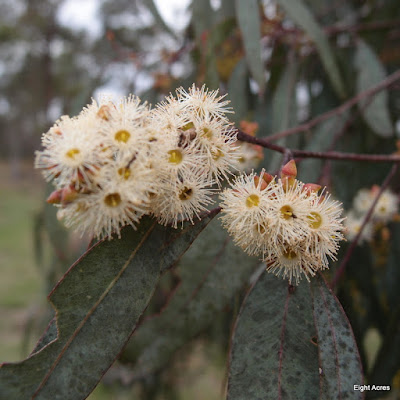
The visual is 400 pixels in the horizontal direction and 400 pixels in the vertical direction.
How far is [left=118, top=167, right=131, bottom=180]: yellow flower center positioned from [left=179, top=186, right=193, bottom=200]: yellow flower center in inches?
5.1

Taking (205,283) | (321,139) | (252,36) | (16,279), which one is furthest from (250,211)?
(16,279)

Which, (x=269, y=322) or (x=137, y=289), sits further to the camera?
(x=269, y=322)

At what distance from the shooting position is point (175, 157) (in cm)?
76

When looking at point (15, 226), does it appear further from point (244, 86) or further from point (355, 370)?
point (355, 370)

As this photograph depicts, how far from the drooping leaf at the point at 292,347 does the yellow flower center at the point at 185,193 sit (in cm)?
28

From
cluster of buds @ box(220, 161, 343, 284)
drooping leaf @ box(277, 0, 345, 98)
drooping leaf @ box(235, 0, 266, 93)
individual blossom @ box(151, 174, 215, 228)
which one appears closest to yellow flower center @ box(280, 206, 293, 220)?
cluster of buds @ box(220, 161, 343, 284)

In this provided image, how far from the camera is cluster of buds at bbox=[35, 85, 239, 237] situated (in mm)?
685

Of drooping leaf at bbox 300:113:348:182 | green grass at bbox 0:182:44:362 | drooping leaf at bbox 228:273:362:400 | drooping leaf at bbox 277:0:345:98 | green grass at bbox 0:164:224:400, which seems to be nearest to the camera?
drooping leaf at bbox 228:273:362:400

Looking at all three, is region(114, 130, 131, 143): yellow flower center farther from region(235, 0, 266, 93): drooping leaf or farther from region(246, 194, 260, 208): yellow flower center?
region(235, 0, 266, 93): drooping leaf

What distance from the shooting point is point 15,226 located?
32.5 feet

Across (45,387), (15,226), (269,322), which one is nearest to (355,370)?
(269,322)

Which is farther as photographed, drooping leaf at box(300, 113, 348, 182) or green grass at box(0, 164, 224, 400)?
green grass at box(0, 164, 224, 400)

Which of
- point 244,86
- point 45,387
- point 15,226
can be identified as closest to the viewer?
point 45,387

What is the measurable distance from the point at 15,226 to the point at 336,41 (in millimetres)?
9293
